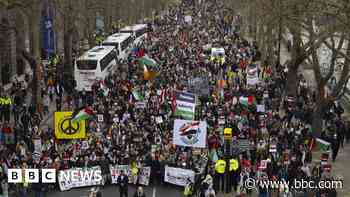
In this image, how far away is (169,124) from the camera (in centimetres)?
2550

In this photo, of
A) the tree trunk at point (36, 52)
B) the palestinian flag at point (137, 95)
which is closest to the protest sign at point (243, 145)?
the palestinian flag at point (137, 95)

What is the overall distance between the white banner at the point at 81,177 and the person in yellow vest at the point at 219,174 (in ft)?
12.6

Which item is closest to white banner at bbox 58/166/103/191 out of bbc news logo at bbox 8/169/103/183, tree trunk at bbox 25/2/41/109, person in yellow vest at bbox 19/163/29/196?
bbc news logo at bbox 8/169/103/183

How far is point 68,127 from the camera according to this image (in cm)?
2209

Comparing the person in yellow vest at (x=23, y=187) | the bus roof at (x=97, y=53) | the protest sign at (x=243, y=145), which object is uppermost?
the bus roof at (x=97, y=53)

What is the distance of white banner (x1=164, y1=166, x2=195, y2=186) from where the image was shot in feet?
68.3

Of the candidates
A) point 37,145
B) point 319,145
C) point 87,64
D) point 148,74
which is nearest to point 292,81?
point 148,74

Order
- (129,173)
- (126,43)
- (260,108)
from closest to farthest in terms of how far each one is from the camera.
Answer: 1. (129,173)
2. (260,108)
3. (126,43)

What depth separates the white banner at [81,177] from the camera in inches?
813

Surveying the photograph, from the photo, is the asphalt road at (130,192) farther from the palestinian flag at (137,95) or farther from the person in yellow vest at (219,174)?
the palestinian flag at (137,95)

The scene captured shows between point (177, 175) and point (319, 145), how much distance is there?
590 centimetres

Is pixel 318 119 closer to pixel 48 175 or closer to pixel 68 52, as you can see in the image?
pixel 48 175

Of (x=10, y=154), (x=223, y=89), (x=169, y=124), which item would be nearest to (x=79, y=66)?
(x=223, y=89)

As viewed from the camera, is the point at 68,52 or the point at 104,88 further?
the point at 68,52
